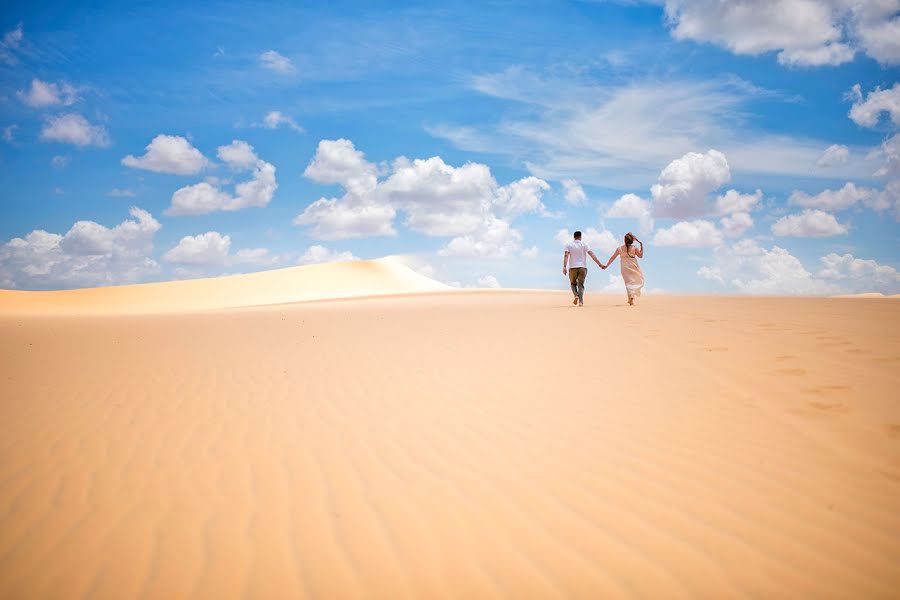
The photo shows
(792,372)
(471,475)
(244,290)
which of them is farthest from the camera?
(244,290)

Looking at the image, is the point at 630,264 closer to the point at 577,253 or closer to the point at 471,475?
the point at 577,253

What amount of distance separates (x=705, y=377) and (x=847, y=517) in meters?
2.95

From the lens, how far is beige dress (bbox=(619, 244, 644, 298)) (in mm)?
13531

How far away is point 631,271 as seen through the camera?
13977mm

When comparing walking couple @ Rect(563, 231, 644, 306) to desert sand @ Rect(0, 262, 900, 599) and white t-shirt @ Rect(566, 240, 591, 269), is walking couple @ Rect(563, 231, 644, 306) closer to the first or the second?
white t-shirt @ Rect(566, 240, 591, 269)

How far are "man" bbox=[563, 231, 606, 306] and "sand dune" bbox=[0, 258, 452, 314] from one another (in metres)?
28.0

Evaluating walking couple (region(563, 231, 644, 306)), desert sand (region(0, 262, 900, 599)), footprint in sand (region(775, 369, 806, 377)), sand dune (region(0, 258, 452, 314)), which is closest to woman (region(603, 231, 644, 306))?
walking couple (region(563, 231, 644, 306))

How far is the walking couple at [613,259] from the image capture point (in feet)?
44.2

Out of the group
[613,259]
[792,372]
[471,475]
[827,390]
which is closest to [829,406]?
[827,390]

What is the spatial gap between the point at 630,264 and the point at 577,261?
1.45m

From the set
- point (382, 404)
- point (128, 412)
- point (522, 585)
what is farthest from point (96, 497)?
point (522, 585)

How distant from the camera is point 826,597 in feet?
8.23

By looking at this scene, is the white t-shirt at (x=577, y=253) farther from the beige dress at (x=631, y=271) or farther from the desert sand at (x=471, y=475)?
the desert sand at (x=471, y=475)

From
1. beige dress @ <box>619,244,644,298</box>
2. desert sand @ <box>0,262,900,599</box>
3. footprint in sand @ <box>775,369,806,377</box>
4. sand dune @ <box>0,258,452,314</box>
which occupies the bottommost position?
desert sand @ <box>0,262,900,599</box>
